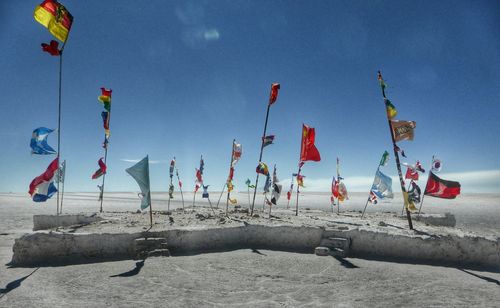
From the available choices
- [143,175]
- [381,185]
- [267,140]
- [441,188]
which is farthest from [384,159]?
[143,175]

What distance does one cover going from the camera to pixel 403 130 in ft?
41.2

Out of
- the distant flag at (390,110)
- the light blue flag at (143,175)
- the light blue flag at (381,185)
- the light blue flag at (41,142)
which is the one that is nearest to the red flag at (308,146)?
the distant flag at (390,110)

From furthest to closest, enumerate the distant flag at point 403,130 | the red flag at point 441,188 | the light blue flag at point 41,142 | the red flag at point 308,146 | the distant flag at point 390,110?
the red flag at point 308,146 < the light blue flag at point 41,142 < the red flag at point 441,188 < the distant flag at point 390,110 < the distant flag at point 403,130

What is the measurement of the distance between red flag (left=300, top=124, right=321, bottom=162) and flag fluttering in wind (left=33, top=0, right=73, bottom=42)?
1242 centimetres

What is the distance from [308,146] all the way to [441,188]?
660 centimetres

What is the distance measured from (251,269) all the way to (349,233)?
15.6 ft

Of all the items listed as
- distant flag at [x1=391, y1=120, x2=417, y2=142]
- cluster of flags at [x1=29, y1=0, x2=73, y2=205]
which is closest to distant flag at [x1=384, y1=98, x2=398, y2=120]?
distant flag at [x1=391, y1=120, x2=417, y2=142]

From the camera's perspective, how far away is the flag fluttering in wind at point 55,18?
39.5 ft

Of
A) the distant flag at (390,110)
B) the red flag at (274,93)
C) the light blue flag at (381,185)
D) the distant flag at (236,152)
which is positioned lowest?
the light blue flag at (381,185)

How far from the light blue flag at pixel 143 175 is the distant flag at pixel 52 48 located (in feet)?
19.4

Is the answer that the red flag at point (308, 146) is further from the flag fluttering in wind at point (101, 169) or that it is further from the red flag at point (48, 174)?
the flag fluttering in wind at point (101, 169)

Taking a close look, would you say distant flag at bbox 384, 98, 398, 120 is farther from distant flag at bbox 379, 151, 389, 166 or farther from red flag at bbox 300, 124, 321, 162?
distant flag at bbox 379, 151, 389, 166

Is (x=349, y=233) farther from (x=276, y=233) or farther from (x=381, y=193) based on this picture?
(x=381, y=193)

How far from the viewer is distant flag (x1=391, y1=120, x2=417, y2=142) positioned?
1245 cm
